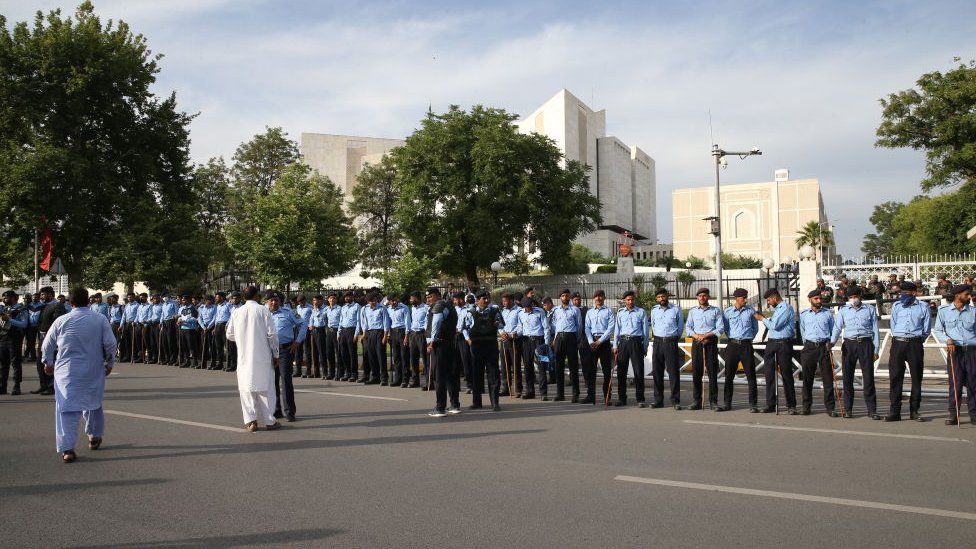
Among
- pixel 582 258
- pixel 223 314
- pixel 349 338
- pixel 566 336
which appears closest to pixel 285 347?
pixel 566 336

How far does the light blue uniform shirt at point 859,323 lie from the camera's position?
417 inches

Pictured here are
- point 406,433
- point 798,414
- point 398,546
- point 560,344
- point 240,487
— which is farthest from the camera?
point 560,344

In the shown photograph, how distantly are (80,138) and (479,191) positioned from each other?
22136 millimetres

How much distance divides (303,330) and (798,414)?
773 centimetres

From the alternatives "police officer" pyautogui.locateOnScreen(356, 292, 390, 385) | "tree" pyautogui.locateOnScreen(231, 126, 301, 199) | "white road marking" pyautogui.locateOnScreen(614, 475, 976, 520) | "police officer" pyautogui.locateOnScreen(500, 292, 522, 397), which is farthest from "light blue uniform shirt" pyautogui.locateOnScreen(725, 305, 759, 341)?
"tree" pyautogui.locateOnScreen(231, 126, 301, 199)

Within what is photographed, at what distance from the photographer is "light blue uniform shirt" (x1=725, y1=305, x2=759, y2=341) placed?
37.0ft

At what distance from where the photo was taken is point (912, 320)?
10125mm

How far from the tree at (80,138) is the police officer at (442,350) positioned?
2472 centimetres

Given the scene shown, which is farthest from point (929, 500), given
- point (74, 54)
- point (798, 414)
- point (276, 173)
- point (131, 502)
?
point (276, 173)

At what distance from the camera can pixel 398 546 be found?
15.7 feet

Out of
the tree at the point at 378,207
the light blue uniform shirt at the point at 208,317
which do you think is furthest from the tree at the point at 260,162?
the light blue uniform shirt at the point at 208,317

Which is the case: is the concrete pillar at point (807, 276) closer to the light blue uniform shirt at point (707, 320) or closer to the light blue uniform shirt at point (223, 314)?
the light blue uniform shirt at point (707, 320)

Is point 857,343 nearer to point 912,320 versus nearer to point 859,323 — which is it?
point 859,323

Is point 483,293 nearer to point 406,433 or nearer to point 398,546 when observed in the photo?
point 406,433
